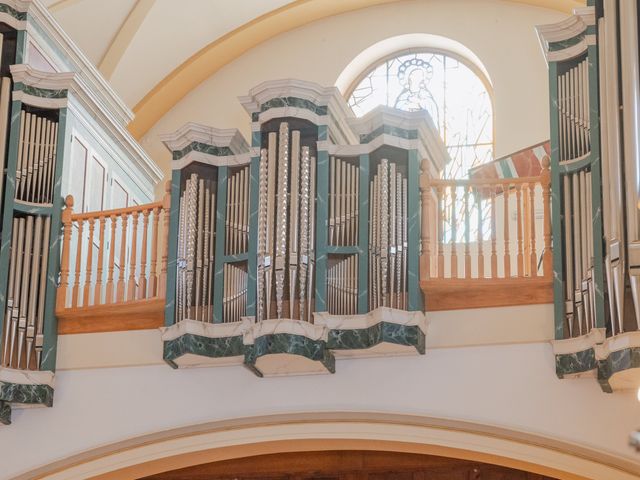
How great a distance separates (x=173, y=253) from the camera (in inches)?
538

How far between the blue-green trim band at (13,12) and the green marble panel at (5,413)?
12.9ft

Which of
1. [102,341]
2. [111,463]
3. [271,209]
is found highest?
[271,209]

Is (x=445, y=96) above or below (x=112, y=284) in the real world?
above

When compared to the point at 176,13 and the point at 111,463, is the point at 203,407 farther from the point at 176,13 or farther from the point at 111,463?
the point at 176,13

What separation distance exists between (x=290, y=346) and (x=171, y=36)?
7169mm

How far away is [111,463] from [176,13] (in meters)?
7.05

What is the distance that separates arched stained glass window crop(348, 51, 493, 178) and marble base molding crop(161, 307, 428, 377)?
5.57 m

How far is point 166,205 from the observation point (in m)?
13.9

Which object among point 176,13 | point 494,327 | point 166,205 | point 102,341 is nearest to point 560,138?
point 494,327

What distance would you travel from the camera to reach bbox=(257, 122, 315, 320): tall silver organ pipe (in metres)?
13.1

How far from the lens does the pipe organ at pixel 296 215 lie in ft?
42.9

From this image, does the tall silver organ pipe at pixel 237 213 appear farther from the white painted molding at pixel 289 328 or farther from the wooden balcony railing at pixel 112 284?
the white painted molding at pixel 289 328

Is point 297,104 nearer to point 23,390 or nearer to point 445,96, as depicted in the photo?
point 23,390

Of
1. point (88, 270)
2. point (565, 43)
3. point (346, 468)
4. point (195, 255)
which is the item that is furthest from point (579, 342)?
point (88, 270)
